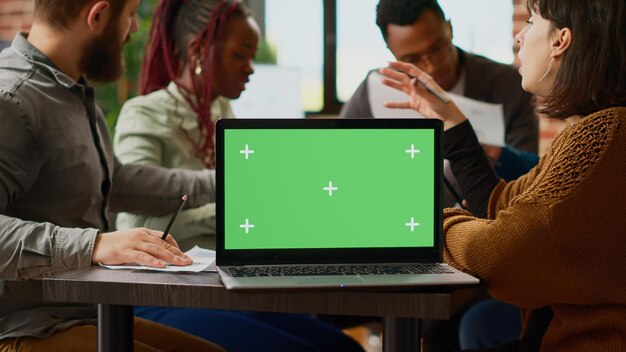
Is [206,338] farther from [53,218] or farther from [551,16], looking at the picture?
[551,16]

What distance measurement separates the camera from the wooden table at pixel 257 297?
117 centimetres

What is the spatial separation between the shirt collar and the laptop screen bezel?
1.45ft

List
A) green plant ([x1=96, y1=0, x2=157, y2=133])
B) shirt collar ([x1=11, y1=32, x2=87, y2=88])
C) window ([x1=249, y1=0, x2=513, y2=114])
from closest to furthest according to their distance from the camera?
1. shirt collar ([x1=11, y1=32, x2=87, y2=88])
2. green plant ([x1=96, y1=0, x2=157, y2=133])
3. window ([x1=249, y1=0, x2=513, y2=114])

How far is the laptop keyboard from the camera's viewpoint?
1.26m

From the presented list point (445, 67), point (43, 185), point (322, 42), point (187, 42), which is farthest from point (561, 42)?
point (322, 42)

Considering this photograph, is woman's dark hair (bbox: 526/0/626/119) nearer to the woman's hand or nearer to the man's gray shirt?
the woman's hand

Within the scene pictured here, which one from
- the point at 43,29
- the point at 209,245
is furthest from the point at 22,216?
the point at 209,245

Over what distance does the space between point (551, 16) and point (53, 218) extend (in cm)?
94

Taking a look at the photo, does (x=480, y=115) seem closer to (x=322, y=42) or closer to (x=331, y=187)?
(x=331, y=187)

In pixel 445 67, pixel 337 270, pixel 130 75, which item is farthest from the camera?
pixel 130 75

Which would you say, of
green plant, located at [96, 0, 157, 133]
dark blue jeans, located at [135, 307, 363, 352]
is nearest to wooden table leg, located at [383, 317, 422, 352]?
dark blue jeans, located at [135, 307, 363, 352]

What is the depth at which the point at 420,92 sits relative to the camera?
73.0 inches

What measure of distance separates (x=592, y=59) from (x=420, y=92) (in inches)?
19.9

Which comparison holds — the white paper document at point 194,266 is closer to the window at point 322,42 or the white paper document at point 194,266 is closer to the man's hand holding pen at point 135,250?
the man's hand holding pen at point 135,250
